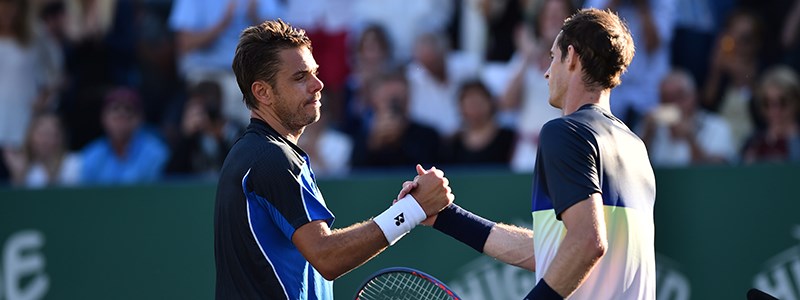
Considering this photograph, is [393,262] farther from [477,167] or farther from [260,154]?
[260,154]

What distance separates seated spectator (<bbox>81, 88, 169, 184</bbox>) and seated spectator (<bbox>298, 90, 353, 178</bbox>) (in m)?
1.30

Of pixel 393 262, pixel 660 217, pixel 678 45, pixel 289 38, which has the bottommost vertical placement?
pixel 393 262

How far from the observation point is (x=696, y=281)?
7328 millimetres

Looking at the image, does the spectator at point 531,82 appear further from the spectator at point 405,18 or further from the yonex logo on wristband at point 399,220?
the yonex logo on wristband at point 399,220

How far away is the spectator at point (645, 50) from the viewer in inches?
342

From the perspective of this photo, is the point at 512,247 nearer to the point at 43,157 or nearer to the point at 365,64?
the point at 365,64

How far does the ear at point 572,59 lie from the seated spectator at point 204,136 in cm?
563

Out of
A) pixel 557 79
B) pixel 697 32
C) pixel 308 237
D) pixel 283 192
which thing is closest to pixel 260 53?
pixel 283 192

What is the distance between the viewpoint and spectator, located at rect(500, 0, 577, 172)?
28.3 feet

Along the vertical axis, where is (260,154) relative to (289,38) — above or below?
below

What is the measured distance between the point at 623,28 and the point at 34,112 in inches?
286

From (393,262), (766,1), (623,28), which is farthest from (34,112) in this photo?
(623,28)


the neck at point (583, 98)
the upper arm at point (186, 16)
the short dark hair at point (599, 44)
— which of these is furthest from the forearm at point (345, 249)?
the upper arm at point (186, 16)

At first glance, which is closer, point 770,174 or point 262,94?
point 262,94
